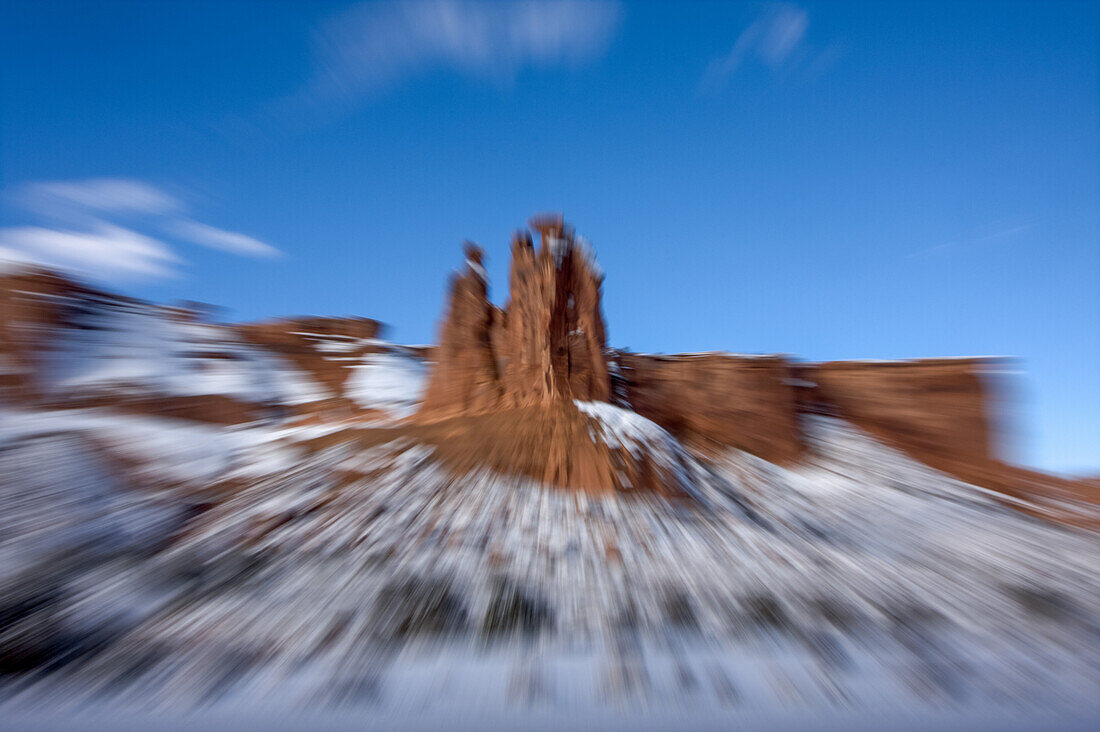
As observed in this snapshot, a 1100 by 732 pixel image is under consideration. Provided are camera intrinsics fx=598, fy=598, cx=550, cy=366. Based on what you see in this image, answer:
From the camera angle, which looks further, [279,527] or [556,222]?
[556,222]

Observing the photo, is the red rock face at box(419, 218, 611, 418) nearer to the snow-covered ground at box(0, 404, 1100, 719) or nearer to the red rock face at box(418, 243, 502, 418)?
the red rock face at box(418, 243, 502, 418)

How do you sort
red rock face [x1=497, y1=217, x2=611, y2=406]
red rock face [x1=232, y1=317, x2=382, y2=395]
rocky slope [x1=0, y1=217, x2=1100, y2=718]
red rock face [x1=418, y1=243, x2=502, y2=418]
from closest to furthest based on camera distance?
1. rocky slope [x1=0, y1=217, x2=1100, y2=718]
2. red rock face [x1=497, y1=217, x2=611, y2=406]
3. red rock face [x1=418, y1=243, x2=502, y2=418]
4. red rock face [x1=232, y1=317, x2=382, y2=395]

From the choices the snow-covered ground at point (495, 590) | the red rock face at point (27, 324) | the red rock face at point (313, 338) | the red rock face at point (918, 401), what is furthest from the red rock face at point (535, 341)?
the red rock face at point (918, 401)

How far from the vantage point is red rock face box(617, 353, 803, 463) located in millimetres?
22531

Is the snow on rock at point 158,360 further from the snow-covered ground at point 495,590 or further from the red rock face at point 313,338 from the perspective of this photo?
the snow-covered ground at point 495,590

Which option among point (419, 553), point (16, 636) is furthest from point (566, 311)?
point (16, 636)

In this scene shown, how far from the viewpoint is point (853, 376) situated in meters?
27.3

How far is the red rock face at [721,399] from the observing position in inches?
887

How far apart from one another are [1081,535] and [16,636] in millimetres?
25274

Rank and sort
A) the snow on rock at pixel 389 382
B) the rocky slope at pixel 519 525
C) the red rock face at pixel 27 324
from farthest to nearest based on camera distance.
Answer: the snow on rock at pixel 389 382 → the red rock face at pixel 27 324 → the rocky slope at pixel 519 525

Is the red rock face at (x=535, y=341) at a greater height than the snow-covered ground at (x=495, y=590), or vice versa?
the red rock face at (x=535, y=341)

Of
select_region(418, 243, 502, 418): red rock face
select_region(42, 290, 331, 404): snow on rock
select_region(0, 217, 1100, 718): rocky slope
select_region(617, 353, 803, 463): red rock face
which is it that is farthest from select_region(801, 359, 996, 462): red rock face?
select_region(42, 290, 331, 404): snow on rock

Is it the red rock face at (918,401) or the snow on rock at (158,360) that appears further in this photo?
the red rock face at (918,401)

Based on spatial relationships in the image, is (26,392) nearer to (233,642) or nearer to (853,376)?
(233,642)
